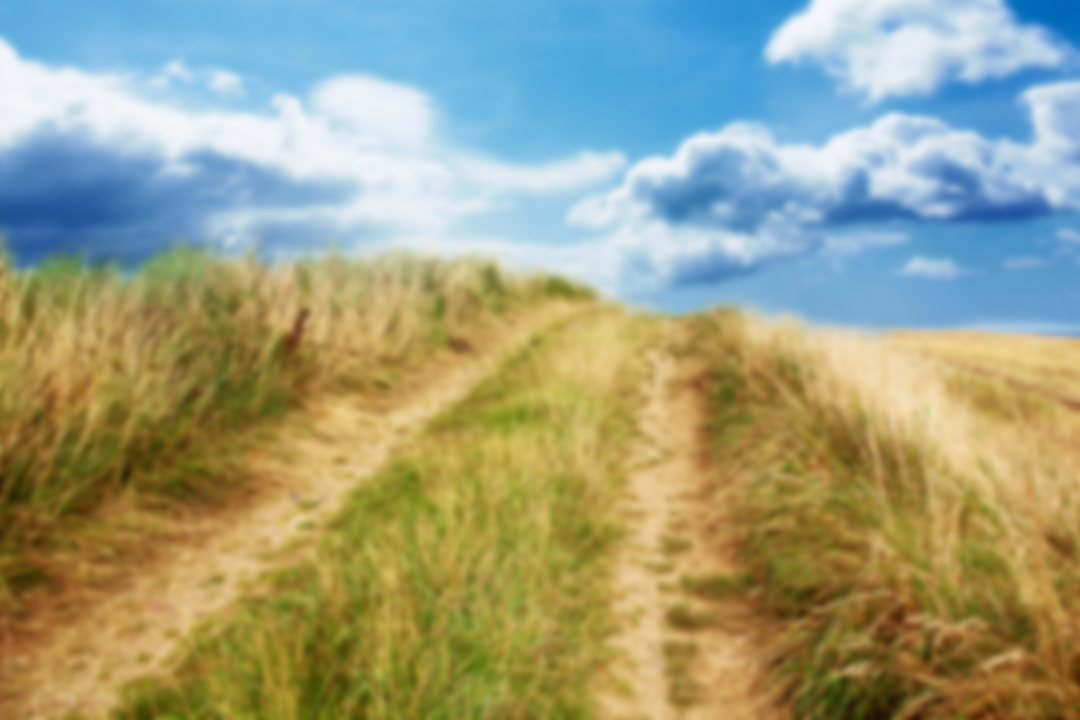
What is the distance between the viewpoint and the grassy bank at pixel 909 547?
2893 mm

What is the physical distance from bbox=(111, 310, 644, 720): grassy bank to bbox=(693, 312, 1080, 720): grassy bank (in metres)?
1.11

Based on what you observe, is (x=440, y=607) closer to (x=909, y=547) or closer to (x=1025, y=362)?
(x=909, y=547)

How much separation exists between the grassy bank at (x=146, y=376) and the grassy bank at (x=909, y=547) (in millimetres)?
3621

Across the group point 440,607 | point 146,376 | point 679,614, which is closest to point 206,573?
point 146,376

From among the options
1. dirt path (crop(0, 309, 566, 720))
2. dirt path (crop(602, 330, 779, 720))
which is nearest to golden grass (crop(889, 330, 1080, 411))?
dirt path (crop(602, 330, 779, 720))

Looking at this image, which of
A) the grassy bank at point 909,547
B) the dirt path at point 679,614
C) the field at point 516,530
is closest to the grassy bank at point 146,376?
the field at point 516,530

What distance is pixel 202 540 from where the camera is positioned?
518 cm

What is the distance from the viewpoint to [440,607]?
360 cm

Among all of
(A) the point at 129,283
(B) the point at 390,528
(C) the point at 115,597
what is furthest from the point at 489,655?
(A) the point at 129,283

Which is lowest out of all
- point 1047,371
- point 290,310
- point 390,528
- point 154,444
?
point 390,528

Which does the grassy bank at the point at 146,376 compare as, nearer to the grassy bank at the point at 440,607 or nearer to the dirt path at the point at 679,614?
the grassy bank at the point at 440,607

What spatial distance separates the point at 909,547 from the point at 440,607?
2.37 meters

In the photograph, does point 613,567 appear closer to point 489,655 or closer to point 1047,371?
point 489,655

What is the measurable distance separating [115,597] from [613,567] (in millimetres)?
3153
